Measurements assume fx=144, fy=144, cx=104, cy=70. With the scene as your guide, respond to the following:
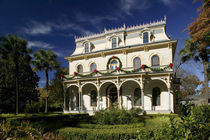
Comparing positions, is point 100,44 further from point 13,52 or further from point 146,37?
point 13,52

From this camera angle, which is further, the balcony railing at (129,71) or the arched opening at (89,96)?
the arched opening at (89,96)

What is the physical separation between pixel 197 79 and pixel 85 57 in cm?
3842

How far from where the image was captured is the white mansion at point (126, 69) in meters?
17.5

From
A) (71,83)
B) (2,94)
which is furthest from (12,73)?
(71,83)

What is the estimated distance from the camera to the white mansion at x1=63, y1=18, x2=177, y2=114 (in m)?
17.5

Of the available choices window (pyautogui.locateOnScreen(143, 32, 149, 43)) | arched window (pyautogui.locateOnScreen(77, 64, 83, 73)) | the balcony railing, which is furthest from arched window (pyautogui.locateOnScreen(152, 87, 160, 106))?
arched window (pyautogui.locateOnScreen(77, 64, 83, 73))

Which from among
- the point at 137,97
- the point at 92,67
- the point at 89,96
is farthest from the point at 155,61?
the point at 89,96

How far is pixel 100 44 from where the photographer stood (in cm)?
2331

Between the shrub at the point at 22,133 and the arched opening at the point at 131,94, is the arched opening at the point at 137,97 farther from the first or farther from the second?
the shrub at the point at 22,133

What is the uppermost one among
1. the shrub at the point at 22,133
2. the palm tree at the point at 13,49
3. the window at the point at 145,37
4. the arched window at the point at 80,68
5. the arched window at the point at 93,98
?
the window at the point at 145,37

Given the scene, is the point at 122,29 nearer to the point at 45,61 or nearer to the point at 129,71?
the point at 129,71

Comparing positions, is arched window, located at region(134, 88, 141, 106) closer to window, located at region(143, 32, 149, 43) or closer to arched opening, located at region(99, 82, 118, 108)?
arched opening, located at region(99, 82, 118, 108)

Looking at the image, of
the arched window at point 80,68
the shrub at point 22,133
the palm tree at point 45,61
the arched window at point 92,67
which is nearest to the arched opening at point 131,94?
the arched window at point 92,67

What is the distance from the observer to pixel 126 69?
1938cm
